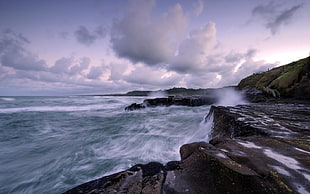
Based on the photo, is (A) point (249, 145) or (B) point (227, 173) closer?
(B) point (227, 173)

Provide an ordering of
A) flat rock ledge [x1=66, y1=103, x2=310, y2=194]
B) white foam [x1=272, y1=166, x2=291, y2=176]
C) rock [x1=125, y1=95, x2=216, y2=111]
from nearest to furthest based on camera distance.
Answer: flat rock ledge [x1=66, y1=103, x2=310, y2=194]
white foam [x1=272, y1=166, x2=291, y2=176]
rock [x1=125, y1=95, x2=216, y2=111]

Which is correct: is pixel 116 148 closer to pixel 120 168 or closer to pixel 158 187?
pixel 120 168

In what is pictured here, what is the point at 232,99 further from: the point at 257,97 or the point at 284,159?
the point at 284,159

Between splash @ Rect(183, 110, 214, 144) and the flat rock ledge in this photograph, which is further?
splash @ Rect(183, 110, 214, 144)

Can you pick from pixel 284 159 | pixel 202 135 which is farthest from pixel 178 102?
pixel 284 159

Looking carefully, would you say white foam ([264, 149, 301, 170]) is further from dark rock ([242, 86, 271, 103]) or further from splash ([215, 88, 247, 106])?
splash ([215, 88, 247, 106])

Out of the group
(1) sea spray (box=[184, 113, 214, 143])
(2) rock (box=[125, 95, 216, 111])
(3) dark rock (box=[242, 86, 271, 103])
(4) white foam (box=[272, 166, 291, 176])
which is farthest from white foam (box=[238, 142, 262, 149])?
(2) rock (box=[125, 95, 216, 111])

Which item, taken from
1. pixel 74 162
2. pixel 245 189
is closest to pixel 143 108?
pixel 74 162

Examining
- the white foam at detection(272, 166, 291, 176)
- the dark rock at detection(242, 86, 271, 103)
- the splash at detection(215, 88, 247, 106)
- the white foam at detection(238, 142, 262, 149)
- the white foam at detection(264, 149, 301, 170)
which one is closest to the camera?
the white foam at detection(272, 166, 291, 176)

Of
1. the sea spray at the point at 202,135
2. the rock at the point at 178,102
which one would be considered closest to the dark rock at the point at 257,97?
the rock at the point at 178,102

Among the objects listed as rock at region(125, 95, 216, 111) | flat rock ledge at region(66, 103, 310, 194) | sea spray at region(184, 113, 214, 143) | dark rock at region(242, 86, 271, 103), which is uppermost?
dark rock at region(242, 86, 271, 103)

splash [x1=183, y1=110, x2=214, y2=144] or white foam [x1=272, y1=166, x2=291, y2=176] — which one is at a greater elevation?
white foam [x1=272, y1=166, x2=291, y2=176]

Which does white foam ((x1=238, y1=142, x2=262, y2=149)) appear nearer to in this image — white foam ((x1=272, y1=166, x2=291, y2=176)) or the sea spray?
white foam ((x1=272, y1=166, x2=291, y2=176))

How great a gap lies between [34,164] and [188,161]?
5750 mm
